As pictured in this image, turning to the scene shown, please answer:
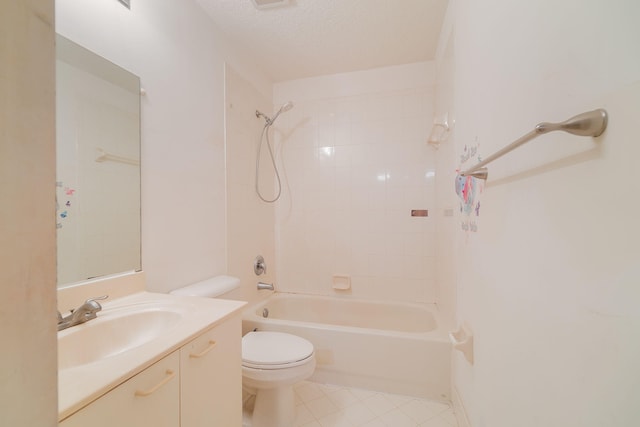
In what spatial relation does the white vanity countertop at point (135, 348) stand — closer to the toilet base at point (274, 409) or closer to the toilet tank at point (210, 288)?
the toilet tank at point (210, 288)

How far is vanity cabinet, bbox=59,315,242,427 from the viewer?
0.54 m

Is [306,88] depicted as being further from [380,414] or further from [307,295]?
[380,414]

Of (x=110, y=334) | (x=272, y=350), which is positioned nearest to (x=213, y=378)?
(x=110, y=334)

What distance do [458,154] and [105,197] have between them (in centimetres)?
165

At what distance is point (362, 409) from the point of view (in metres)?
1.48

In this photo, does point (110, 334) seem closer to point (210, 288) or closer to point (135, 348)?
point (135, 348)

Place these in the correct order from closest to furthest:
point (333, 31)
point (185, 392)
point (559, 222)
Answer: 1. point (559, 222)
2. point (185, 392)
3. point (333, 31)

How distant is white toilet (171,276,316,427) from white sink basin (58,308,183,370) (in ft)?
1.06

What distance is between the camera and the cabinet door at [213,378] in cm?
74

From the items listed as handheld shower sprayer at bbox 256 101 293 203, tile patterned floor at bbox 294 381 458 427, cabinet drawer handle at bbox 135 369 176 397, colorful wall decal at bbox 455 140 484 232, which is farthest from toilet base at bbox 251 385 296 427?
handheld shower sprayer at bbox 256 101 293 203

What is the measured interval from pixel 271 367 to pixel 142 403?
704mm

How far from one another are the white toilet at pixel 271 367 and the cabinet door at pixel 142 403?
56 cm

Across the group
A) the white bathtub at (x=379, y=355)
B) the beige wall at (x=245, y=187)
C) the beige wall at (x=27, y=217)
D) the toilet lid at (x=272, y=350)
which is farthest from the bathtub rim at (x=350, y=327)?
the beige wall at (x=27, y=217)

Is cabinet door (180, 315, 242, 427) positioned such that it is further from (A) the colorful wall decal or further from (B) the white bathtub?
(A) the colorful wall decal
